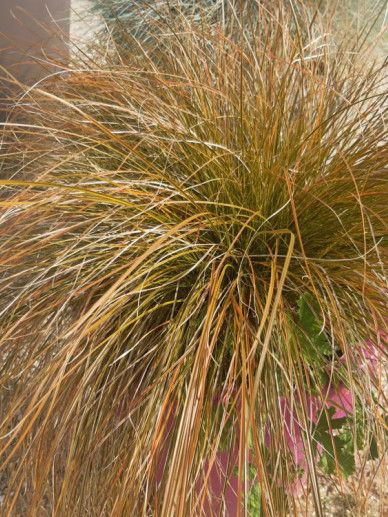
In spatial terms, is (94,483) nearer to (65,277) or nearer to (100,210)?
(65,277)

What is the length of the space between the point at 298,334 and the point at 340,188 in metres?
0.24

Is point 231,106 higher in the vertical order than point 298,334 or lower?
higher

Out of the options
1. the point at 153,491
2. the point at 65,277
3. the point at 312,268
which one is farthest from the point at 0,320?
the point at 312,268

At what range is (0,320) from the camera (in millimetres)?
952

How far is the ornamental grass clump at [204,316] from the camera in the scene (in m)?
0.73

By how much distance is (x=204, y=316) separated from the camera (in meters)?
0.84

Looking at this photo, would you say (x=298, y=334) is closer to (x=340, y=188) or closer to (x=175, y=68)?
(x=340, y=188)

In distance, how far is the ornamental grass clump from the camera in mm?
729

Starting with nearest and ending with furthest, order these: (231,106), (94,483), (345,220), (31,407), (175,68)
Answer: (31,407) → (94,483) → (345,220) → (231,106) → (175,68)

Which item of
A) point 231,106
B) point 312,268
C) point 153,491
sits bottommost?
point 153,491

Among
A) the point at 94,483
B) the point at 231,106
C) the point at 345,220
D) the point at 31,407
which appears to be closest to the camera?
the point at 31,407

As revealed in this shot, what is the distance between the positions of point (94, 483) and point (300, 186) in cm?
52

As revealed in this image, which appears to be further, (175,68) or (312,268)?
(175,68)

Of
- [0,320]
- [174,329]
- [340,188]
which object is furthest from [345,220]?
[0,320]
